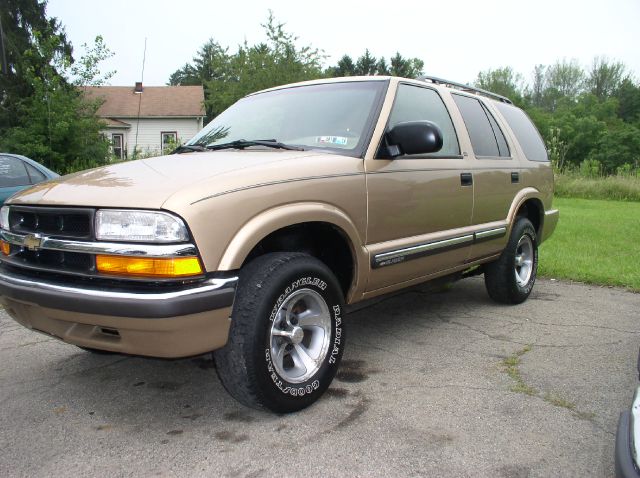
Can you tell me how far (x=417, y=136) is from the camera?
132 inches

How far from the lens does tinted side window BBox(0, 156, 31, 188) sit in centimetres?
721

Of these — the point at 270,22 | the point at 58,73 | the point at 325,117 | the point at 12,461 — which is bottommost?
the point at 12,461

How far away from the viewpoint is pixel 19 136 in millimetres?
17812

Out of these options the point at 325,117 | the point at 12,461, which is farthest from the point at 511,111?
the point at 12,461

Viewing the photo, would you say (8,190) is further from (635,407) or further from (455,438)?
(635,407)

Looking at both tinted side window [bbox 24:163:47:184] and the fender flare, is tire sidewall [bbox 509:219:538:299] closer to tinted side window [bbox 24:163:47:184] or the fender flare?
the fender flare

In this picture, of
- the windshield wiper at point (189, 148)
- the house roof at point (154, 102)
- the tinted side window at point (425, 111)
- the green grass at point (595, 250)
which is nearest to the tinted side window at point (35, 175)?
the windshield wiper at point (189, 148)

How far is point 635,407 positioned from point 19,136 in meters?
19.4

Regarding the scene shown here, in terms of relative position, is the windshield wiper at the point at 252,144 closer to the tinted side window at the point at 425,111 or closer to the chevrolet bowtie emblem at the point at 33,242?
the tinted side window at the point at 425,111

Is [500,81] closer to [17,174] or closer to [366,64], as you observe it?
[366,64]

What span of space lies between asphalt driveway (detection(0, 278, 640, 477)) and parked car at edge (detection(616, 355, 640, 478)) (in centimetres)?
63

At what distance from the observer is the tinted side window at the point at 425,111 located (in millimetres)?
3826

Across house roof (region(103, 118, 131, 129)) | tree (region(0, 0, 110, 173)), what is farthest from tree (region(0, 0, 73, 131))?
house roof (region(103, 118, 131, 129))

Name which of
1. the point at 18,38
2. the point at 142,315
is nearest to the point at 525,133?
the point at 142,315
